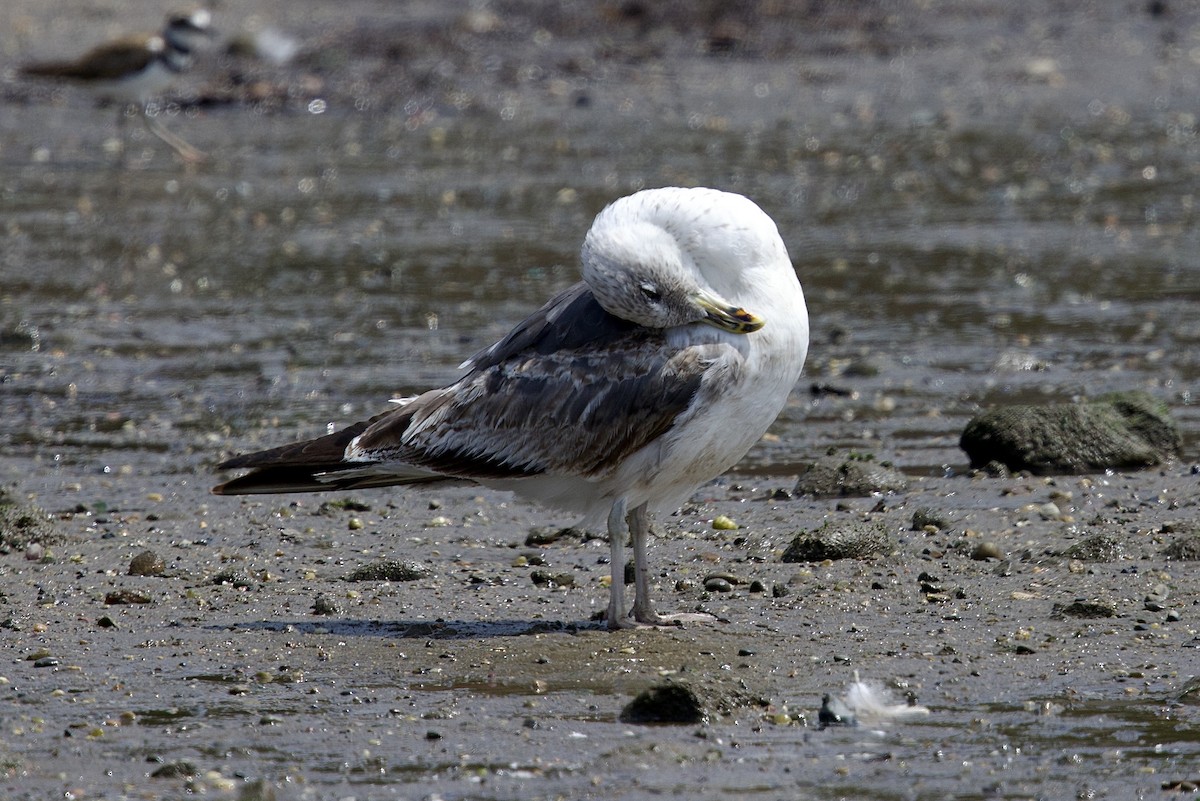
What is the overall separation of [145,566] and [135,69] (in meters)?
9.77

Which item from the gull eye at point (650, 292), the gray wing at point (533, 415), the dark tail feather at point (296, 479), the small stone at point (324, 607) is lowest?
the small stone at point (324, 607)

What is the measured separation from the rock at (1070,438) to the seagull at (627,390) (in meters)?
1.85

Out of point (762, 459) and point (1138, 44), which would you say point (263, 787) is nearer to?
point (762, 459)

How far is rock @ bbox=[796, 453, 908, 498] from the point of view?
6996 mm

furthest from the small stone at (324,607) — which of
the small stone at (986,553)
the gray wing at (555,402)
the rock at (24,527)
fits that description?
the small stone at (986,553)

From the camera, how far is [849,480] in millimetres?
7000

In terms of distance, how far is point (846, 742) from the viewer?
4566mm

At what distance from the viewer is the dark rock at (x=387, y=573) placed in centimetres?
621

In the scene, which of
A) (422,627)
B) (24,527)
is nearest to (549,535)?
(422,627)

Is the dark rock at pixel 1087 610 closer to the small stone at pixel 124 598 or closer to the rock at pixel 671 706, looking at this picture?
the rock at pixel 671 706

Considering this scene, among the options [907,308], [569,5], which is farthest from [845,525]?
[569,5]

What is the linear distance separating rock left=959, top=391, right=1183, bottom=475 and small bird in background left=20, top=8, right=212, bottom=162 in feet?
29.4

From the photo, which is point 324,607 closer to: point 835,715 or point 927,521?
point 835,715

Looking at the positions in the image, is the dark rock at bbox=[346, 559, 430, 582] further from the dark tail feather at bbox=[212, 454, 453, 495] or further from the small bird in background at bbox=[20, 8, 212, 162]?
the small bird in background at bbox=[20, 8, 212, 162]
